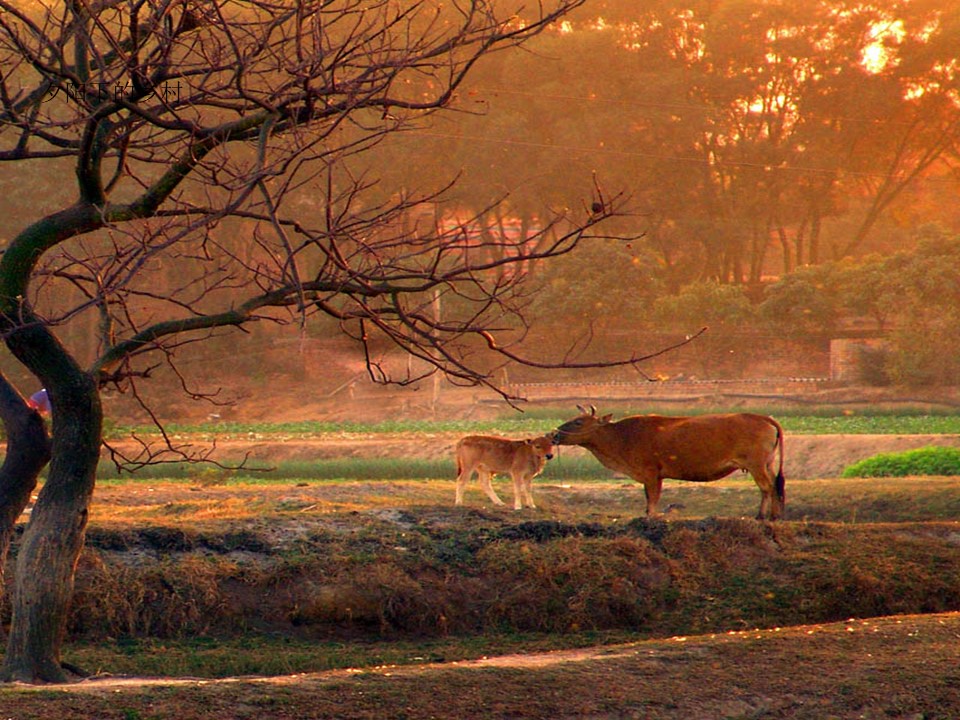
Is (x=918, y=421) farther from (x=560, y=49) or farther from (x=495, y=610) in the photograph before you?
(x=495, y=610)

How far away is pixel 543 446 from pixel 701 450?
8.55 feet

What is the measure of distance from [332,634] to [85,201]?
482 cm

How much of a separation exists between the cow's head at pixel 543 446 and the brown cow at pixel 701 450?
1.42 meters

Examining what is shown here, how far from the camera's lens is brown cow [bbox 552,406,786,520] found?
58.6 feet

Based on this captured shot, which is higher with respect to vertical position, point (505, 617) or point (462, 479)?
point (462, 479)

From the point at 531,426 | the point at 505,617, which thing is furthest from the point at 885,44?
the point at 505,617

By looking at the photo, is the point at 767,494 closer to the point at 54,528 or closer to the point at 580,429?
the point at 580,429

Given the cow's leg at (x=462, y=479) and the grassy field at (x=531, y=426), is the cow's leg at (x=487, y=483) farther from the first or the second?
the grassy field at (x=531, y=426)

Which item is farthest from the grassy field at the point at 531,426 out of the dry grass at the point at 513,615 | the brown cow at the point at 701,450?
the dry grass at the point at 513,615

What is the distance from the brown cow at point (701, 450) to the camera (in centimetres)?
1786

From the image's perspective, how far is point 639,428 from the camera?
18312 mm

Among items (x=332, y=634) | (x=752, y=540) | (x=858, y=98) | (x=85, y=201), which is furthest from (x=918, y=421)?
(x=85, y=201)

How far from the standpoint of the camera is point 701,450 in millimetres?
18016

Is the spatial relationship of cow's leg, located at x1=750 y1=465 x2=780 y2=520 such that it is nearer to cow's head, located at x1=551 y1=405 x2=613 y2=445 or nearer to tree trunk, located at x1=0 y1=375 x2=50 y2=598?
cow's head, located at x1=551 y1=405 x2=613 y2=445
